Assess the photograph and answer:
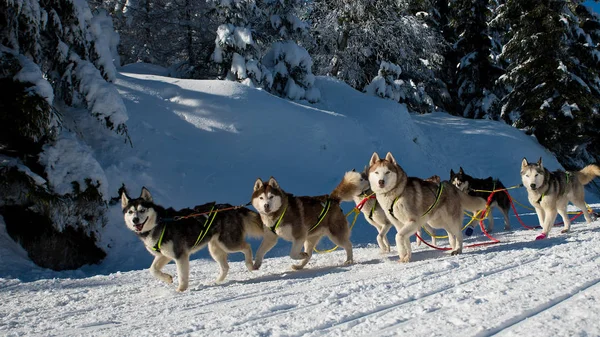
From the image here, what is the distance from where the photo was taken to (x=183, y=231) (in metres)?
5.84

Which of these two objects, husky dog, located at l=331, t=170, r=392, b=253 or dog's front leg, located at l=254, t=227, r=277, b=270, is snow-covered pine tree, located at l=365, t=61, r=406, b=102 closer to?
husky dog, located at l=331, t=170, r=392, b=253

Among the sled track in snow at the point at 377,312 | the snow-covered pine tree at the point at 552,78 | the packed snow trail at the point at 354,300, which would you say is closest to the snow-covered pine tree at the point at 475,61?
the snow-covered pine tree at the point at 552,78

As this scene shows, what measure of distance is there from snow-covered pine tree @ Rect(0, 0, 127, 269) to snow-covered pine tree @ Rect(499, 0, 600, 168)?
17188 mm

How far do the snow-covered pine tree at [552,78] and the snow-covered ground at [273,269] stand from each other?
17.1 feet

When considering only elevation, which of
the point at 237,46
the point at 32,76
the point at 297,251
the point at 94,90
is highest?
the point at 237,46

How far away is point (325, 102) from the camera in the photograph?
56.2ft

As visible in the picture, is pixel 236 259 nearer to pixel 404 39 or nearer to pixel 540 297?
pixel 540 297

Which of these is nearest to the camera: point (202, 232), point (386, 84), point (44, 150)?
point (202, 232)

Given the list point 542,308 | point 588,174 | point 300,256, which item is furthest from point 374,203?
point 588,174

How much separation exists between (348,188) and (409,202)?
1.17m

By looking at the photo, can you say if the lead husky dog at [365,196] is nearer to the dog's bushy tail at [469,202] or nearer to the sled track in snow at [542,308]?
the dog's bushy tail at [469,202]

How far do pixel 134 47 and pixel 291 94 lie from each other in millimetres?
12505

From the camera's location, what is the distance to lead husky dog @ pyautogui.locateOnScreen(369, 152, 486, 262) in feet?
20.5

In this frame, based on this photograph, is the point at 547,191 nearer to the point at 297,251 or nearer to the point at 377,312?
the point at 297,251
